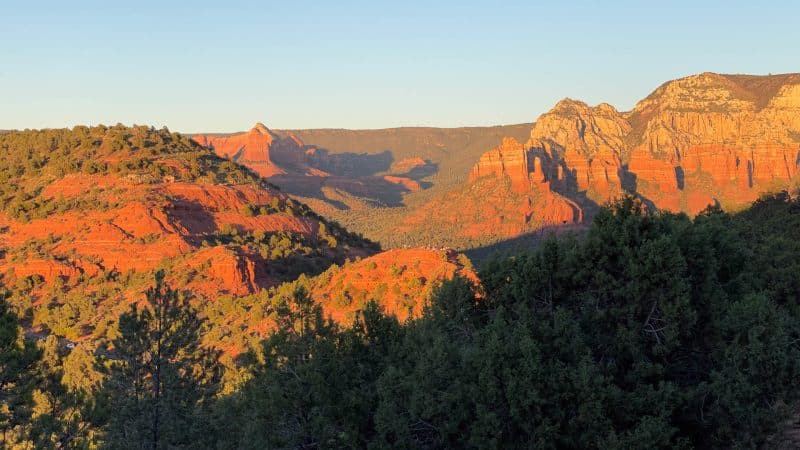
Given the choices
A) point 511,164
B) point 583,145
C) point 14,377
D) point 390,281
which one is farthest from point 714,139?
point 14,377

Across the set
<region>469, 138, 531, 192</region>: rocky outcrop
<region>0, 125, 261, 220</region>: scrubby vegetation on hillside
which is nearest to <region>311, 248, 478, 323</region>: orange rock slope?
<region>0, 125, 261, 220</region>: scrubby vegetation on hillside

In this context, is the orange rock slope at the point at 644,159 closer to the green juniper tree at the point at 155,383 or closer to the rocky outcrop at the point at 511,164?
the rocky outcrop at the point at 511,164

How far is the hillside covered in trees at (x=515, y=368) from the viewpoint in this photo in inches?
671

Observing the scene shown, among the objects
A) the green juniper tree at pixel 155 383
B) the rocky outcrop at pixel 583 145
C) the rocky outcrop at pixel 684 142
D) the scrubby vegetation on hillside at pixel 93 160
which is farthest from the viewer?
the rocky outcrop at pixel 684 142

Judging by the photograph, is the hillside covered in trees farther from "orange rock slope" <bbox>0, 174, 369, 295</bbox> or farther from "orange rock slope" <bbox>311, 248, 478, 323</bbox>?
"orange rock slope" <bbox>0, 174, 369, 295</bbox>

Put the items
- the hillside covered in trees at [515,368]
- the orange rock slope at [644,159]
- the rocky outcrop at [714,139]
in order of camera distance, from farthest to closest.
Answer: the rocky outcrop at [714,139] → the orange rock slope at [644,159] → the hillside covered in trees at [515,368]

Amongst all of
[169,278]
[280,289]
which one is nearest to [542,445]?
[280,289]

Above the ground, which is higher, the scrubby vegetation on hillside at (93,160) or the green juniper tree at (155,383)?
the scrubby vegetation on hillside at (93,160)

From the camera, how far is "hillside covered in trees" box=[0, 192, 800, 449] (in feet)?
55.9

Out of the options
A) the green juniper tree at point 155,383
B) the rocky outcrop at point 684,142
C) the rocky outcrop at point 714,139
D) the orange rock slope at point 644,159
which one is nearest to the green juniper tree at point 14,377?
the green juniper tree at point 155,383

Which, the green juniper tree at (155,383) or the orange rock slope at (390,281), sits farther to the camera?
the orange rock slope at (390,281)

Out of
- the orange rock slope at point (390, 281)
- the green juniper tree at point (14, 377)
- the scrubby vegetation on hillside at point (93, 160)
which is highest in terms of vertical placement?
the scrubby vegetation on hillside at point (93, 160)

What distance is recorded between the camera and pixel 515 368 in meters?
17.2

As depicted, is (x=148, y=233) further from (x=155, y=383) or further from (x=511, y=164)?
(x=511, y=164)
